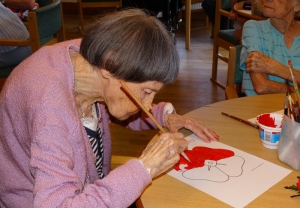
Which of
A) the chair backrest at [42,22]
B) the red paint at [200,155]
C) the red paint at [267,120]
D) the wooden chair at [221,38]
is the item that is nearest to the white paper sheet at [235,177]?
the red paint at [200,155]

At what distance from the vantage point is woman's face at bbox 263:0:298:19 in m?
1.90

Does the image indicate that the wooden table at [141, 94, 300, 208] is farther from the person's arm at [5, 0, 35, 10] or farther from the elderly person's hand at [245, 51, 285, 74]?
the person's arm at [5, 0, 35, 10]

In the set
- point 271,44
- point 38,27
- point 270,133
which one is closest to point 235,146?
point 270,133

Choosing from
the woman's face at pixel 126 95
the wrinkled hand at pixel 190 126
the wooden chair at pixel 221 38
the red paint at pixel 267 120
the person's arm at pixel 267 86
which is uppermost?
the woman's face at pixel 126 95

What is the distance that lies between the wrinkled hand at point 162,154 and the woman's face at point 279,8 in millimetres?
1084

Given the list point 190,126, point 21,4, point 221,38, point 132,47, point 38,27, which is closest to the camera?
point 132,47

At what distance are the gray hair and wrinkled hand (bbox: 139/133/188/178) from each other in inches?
6.6

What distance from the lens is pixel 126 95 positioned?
1121 millimetres

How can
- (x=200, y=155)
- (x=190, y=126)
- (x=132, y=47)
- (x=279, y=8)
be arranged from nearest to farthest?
(x=132, y=47), (x=200, y=155), (x=190, y=126), (x=279, y=8)

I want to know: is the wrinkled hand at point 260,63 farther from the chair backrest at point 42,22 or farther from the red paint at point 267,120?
the chair backrest at point 42,22

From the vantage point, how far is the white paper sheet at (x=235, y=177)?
1.01 m

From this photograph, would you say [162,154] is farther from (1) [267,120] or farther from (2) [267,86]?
(2) [267,86]

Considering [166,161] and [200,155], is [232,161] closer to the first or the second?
[200,155]

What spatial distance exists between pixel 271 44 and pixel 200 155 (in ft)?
3.19
